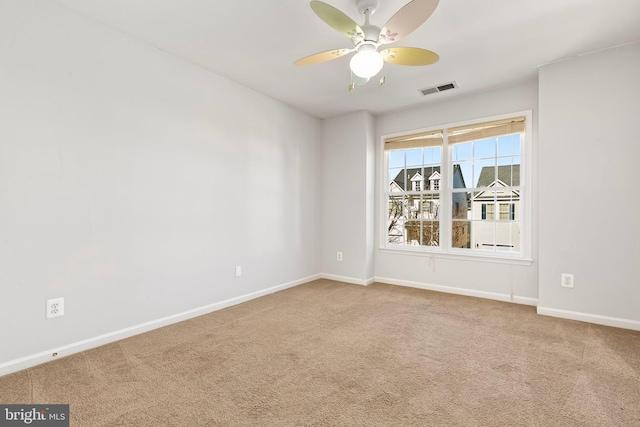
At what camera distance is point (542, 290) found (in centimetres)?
328

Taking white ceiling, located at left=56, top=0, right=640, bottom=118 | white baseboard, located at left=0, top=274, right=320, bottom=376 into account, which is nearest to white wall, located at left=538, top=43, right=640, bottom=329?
white ceiling, located at left=56, top=0, right=640, bottom=118

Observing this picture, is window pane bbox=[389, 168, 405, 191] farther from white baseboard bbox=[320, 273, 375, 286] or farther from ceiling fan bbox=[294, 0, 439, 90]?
ceiling fan bbox=[294, 0, 439, 90]

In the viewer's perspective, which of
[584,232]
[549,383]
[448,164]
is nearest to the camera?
[549,383]

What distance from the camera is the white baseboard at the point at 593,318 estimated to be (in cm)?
286

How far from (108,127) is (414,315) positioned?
3.36m

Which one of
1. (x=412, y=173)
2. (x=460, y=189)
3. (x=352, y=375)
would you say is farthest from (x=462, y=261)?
(x=352, y=375)

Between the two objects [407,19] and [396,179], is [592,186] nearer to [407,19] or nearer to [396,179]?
[396,179]

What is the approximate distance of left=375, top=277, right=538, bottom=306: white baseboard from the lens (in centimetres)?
364

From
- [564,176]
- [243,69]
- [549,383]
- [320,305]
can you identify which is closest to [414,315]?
[320,305]

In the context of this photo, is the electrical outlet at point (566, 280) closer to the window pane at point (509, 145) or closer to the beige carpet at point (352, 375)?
the beige carpet at point (352, 375)

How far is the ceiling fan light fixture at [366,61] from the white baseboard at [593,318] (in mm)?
3045

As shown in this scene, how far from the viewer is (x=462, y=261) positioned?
4105 mm

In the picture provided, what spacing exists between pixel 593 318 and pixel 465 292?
1.29 m

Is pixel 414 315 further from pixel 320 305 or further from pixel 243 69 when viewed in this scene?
pixel 243 69
